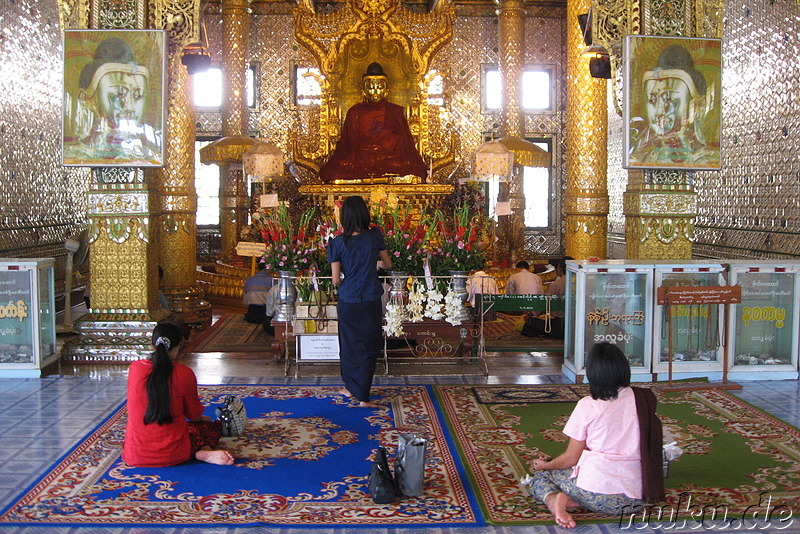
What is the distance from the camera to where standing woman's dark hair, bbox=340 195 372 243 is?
577cm

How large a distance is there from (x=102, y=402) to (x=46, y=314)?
140 cm

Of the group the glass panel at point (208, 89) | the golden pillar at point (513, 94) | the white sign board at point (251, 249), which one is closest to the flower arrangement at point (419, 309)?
the white sign board at point (251, 249)

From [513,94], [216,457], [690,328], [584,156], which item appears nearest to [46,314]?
[216,457]

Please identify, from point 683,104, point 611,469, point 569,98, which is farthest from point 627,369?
point 569,98

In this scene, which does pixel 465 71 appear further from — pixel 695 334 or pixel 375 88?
pixel 695 334

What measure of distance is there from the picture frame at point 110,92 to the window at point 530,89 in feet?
32.0

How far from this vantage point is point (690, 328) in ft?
22.5

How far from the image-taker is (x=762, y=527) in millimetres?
3822

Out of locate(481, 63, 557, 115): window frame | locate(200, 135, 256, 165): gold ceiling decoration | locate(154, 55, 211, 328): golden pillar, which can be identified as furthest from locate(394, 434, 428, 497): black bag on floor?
locate(481, 63, 557, 115): window frame

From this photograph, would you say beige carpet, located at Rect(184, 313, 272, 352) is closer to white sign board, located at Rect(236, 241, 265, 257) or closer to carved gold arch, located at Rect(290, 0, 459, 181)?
white sign board, located at Rect(236, 241, 265, 257)

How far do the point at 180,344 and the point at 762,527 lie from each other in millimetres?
3006

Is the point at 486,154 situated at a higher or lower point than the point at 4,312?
higher

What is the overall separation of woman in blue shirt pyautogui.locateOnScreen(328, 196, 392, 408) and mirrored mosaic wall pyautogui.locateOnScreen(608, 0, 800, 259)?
5681 mm

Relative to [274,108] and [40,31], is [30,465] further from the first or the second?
[274,108]
